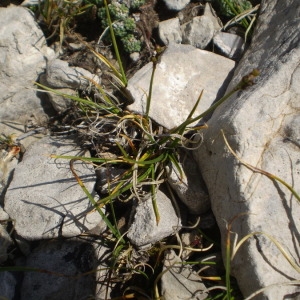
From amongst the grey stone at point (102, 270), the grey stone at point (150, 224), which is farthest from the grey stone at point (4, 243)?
the grey stone at point (150, 224)

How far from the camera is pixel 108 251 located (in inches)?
114

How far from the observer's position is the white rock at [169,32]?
11.1 feet

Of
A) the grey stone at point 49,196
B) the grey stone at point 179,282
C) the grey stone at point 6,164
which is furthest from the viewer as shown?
the grey stone at point 6,164

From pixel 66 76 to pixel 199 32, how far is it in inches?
41.8

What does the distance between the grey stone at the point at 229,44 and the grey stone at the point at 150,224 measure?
127 cm

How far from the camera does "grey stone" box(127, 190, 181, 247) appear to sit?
9.10 ft

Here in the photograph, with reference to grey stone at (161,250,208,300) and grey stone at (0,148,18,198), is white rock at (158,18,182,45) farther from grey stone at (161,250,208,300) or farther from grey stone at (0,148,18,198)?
grey stone at (161,250,208,300)

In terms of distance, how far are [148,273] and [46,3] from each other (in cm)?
213

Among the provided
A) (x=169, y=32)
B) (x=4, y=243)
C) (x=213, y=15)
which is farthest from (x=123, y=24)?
(x=4, y=243)

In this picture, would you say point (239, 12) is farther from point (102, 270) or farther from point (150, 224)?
point (102, 270)

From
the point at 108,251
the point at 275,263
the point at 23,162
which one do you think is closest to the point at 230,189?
the point at 275,263

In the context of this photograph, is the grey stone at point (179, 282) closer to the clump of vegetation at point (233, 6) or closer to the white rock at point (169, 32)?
the white rock at point (169, 32)

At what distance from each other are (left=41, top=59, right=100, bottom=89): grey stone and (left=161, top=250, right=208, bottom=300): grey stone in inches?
56.8

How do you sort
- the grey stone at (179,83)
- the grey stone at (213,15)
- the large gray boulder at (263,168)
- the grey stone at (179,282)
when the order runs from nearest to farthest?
the large gray boulder at (263,168)
the grey stone at (179,282)
the grey stone at (179,83)
the grey stone at (213,15)
